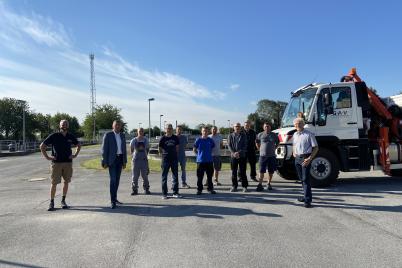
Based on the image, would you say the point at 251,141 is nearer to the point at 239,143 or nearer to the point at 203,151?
the point at 239,143

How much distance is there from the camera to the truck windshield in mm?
11172

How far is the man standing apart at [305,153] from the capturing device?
316 inches

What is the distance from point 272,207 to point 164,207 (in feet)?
7.20

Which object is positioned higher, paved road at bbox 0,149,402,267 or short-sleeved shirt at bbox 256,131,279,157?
short-sleeved shirt at bbox 256,131,279,157

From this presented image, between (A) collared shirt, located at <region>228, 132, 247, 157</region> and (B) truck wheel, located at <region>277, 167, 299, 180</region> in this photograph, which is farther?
(B) truck wheel, located at <region>277, 167, 299, 180</region>

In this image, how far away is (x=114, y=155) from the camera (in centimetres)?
848

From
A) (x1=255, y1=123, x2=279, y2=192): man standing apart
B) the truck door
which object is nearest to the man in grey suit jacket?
(x1=255, y1=123, x2=279, y2=192): man standing apart

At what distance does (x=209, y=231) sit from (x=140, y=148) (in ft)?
15.1

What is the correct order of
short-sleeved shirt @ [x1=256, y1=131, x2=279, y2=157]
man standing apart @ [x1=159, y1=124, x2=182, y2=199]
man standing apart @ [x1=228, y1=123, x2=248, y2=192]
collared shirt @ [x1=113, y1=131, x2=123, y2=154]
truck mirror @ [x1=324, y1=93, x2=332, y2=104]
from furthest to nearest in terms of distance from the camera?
truck mirror @ [x1=324, y1=93, x2=332, y2=104] < short-sleeved shirt @ [x1=256, y1=131, x2=279, y2=157] < man standing apart @ [x1=228, y1=123, x2=248, y2=192] < man standing apart @ [x1=159, y1=124, x2=182, y2=199] < collared shirt @ [x1=113, y1=131, x2=123, y2=154]

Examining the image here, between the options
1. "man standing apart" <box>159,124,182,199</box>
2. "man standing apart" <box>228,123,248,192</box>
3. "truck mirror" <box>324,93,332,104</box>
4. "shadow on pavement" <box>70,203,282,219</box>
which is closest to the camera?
"shadow on pavement" <box>70,203,282,219</box>

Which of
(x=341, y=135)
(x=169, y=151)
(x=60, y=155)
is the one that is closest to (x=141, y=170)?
(x=169, y=151)

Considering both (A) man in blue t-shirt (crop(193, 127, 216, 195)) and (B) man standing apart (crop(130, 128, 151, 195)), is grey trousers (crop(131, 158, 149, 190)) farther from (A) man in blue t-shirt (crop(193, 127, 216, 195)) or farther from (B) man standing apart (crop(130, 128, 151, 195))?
(A) man in blue t-shirt (crop(193, 127, 216, 195))

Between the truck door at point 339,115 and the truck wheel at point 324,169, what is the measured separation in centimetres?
66

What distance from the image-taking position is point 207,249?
533 centimetres
